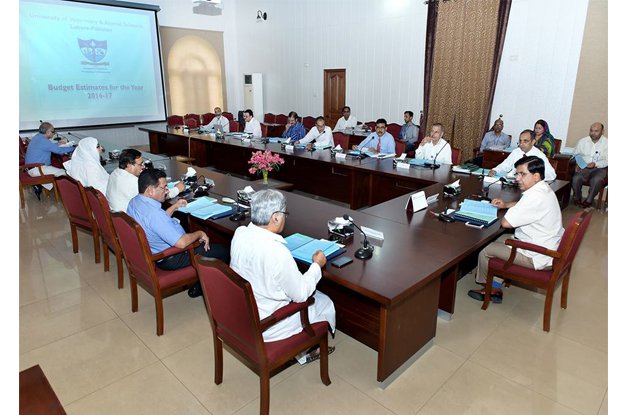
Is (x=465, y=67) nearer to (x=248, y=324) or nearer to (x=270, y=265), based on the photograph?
(x=270, y=265)

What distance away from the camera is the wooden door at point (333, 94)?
386 inches

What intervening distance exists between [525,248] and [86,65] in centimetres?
1007

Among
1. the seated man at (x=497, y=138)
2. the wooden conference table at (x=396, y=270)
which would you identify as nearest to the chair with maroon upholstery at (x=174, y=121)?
the wooden conference table at (x=396, y=270)

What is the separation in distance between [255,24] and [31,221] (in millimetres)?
8767

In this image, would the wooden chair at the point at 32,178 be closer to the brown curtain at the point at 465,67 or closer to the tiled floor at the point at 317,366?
the tiled floor at the point at 317,366

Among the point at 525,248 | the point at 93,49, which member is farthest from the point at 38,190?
the point at 525,248

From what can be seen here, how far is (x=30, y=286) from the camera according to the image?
3387 mm

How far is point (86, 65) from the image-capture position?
9297mm

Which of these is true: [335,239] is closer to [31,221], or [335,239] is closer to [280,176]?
[280,176]

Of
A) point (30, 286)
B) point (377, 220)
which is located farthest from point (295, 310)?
point (30, 286)

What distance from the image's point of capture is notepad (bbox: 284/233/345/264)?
222cm

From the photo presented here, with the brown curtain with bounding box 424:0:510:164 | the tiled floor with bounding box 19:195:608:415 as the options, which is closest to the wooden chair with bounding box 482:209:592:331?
the tiled floor with bounding box 19:195:608:415

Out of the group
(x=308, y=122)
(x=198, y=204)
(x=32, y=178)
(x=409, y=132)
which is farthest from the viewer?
(x=308, y=122)

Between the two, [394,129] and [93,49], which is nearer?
[394,129]
